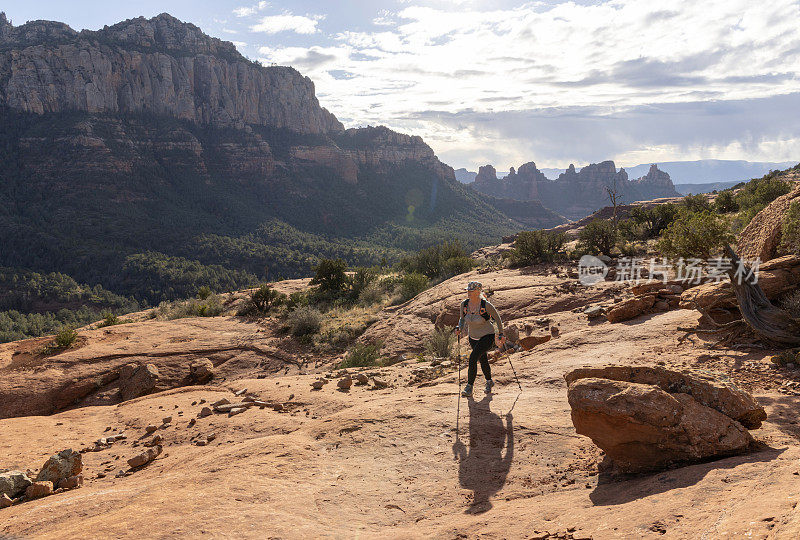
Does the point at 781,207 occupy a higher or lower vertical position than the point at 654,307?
higher

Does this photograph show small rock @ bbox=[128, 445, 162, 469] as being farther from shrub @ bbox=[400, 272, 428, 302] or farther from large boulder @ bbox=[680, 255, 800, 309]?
shrub @ bbox=[400, 272, 428, 302]

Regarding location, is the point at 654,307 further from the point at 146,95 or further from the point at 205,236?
the point at 146,95

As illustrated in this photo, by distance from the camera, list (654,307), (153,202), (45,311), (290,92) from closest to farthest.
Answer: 1. (654,307)
2. (45,311)
3. (153,202)
4. (290,92)

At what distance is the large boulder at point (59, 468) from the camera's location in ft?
18.2

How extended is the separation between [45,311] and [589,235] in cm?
5603

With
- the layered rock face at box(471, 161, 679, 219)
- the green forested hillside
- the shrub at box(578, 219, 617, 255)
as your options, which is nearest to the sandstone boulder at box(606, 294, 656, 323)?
the shrub at box(578, 219, 617, 255)

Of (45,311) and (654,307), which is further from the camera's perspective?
(45,311)

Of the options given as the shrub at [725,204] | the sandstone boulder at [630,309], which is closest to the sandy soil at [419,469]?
the sandstone boulder at [630,309]

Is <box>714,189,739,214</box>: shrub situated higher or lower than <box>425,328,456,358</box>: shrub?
higher

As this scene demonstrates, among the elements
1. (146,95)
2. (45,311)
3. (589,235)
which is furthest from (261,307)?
(146,95)

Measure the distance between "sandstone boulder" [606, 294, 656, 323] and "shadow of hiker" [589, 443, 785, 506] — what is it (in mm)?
6488

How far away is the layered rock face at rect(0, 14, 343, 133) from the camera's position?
78.3 meters

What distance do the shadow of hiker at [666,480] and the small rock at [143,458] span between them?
6.66m

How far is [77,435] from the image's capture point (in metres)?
7.88
